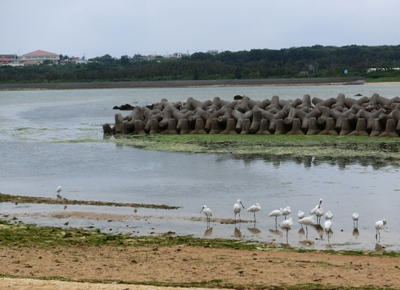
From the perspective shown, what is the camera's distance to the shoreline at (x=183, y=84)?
13988cm

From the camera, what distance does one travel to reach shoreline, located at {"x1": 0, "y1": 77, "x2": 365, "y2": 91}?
459ft

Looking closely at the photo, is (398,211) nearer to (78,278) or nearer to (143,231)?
(143,231)

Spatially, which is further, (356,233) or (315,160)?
(315,160)

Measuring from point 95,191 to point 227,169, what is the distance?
4.58 meters

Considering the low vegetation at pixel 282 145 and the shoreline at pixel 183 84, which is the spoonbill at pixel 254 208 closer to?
the low vegetation at pixel 282 145

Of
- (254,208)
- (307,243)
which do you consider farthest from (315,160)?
(307,243)

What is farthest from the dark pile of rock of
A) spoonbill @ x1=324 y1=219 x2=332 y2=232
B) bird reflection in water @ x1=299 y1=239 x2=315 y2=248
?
bird reflection in water @ x1=299 y1=239 x2=315 y2=248

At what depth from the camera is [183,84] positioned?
153125 mm

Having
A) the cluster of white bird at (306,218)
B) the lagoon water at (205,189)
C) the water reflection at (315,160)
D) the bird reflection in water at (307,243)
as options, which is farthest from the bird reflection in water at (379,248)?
the water reflection at (315,160)

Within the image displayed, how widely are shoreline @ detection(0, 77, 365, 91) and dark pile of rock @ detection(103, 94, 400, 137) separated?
3953 inches

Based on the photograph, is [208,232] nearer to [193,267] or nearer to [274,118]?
[193,267]

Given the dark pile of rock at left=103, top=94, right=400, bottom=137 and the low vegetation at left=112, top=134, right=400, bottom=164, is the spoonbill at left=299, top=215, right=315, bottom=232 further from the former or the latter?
the dark pile of rock at left=103, top=94, right=400, bottom=137

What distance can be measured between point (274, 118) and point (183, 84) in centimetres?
12193

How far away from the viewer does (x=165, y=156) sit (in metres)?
26.7
